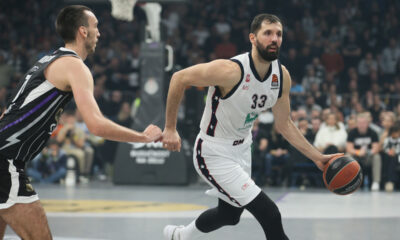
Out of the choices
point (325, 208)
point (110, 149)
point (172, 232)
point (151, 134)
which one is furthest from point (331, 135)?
point (151, 134)

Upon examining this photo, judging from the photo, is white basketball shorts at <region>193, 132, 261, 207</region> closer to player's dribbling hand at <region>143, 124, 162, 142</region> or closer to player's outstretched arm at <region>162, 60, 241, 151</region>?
player's outstretched arm at <region>162, 60, 241, 151</region>

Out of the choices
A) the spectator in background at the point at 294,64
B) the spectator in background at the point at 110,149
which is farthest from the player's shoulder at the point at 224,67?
the spectator in background at the point at 294,64

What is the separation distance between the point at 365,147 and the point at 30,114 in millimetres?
10798

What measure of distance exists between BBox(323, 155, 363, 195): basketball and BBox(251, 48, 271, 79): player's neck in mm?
938

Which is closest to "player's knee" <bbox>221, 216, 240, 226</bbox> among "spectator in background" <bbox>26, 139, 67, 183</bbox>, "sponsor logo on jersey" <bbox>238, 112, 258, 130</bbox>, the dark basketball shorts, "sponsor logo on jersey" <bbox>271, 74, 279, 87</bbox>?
"sponsor logo on jersey" <bbox>238, 112, 258, 130</bbox>

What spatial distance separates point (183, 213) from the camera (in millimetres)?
9664

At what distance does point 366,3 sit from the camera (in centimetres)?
2069

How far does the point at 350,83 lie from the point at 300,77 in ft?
4.59

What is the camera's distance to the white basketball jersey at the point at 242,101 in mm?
5691

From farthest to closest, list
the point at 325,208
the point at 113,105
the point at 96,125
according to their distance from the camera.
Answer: the point at 113,105, the point at 325,208, the point at 96,125

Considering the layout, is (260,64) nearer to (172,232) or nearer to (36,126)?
(172,232)

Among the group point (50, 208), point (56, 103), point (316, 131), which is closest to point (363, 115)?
point (316, 131)

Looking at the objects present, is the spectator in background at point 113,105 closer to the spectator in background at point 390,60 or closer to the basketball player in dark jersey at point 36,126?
the spectator in background at point 390,60

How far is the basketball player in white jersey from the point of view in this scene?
18.4 feet
